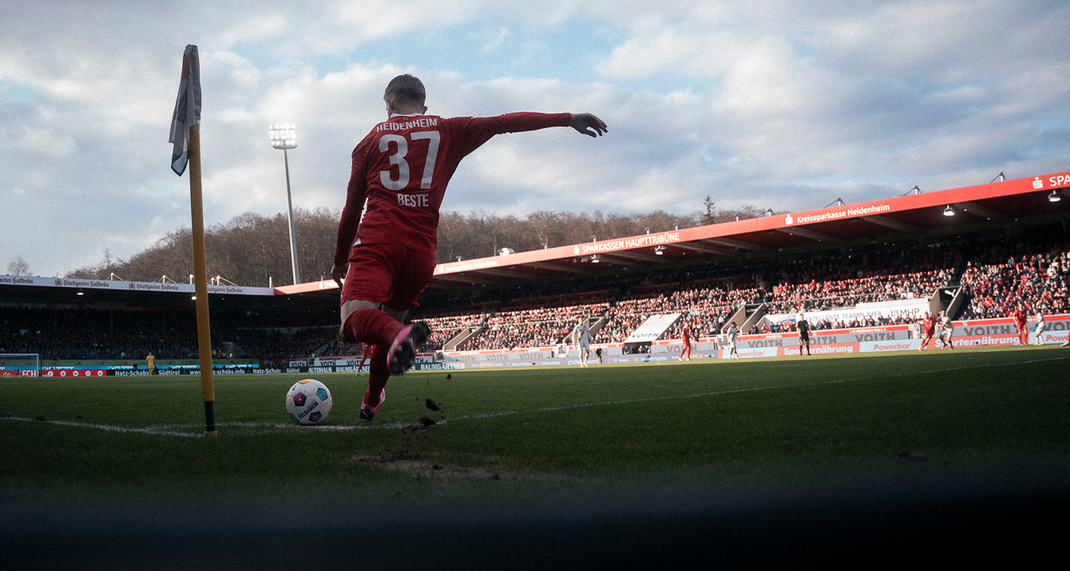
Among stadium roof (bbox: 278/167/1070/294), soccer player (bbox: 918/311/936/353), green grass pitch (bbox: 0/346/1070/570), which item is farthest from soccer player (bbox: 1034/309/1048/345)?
green grass pitch (bbox: 0/346/1070/570)

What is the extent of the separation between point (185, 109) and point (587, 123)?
2.56 m

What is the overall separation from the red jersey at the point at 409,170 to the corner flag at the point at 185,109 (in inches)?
45.9

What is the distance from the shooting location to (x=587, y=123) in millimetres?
4047

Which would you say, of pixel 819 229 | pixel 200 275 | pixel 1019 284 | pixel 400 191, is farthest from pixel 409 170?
pixel 819 229

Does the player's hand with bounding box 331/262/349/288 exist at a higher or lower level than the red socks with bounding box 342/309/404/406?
higher

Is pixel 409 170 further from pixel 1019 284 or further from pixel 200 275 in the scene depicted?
pixel 1019 284

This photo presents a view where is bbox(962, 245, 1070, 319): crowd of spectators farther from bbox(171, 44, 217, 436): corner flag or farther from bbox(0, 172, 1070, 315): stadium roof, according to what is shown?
bbox(171, 44, 217, 436): corner flag

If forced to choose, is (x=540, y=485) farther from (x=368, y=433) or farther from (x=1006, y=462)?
(x=368, y=433)

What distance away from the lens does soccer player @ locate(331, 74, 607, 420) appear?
357 centimetres

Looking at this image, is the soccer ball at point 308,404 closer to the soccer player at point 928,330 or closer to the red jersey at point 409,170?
the red jersey at point 409,170

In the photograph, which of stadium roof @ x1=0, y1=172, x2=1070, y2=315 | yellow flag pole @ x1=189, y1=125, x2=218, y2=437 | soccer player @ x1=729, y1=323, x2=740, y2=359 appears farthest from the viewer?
soccer player @ x1=729, y1=323, x2=740, y2=359

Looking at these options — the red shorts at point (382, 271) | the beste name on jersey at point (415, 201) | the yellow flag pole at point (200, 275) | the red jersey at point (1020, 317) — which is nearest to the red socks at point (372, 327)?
the red shorts at point (382, 271)

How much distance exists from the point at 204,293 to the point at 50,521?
2387 millimetres

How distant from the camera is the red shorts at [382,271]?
3.49m
